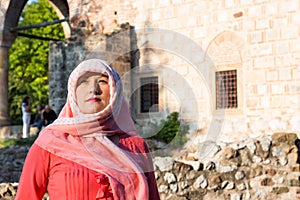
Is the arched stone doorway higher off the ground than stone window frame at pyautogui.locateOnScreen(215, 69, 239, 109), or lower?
higher

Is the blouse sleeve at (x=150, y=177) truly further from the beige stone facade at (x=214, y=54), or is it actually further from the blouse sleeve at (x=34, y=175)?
the beige stone facade at (x=214, y=54)

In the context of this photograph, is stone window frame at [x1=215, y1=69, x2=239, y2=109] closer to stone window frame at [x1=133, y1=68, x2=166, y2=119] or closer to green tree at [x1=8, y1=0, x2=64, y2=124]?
stone window frame at [x1=133, y1=68, x2=166, y2=119]

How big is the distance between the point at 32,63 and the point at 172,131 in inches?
830

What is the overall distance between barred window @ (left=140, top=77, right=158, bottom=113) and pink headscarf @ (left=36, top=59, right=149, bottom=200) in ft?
35.7

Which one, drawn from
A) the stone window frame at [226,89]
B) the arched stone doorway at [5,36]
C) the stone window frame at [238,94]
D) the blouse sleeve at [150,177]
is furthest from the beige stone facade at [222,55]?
the blouse sleeve at [150,177]

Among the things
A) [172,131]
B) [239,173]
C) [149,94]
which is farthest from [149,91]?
[239,173]

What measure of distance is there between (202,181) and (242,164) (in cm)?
60

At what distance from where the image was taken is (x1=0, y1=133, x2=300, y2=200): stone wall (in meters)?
7.17

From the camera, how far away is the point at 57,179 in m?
2.72

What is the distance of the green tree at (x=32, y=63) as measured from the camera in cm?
3145

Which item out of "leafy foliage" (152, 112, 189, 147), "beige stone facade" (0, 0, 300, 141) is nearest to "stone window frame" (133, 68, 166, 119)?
"beige stone facade" (0, 0, 300, 141)

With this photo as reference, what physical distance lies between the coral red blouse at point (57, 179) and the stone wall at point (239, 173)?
4.45 meters

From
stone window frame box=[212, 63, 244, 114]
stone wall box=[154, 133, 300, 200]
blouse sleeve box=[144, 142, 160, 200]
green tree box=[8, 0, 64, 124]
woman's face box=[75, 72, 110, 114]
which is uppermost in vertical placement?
green tree box=[8, 0, 64, 124]

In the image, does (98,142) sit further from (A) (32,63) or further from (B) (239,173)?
(A) (32,63)
